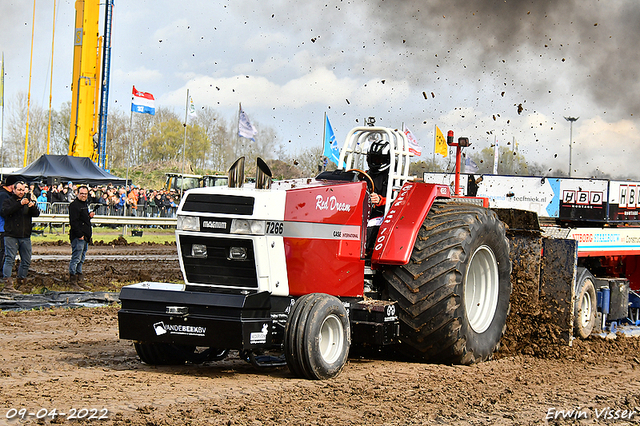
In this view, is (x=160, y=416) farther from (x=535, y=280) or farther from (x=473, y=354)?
(x=535, y=280)

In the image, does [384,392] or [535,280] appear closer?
[384,392]

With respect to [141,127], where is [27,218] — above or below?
below

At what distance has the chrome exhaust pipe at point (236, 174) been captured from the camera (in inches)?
263

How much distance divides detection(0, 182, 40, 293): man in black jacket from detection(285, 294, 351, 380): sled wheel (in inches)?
311

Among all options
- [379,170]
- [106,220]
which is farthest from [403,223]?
[106,220]

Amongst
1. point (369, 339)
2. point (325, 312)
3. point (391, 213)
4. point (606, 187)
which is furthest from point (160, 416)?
point (606, 187)

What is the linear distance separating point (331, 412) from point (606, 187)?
11476 mm

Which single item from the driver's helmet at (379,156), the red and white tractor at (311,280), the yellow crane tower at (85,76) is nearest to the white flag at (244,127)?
the yellow crane tower at (85,76)

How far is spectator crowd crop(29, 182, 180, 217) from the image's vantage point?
2608 cm

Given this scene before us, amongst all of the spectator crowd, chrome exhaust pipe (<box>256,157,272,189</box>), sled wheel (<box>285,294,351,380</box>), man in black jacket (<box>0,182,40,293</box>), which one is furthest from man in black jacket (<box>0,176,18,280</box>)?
the spectator crowd

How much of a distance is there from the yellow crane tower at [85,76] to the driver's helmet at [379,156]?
2278cm

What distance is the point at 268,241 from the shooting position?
20.4ft

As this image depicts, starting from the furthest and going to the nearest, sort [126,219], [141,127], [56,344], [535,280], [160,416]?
[141,127] < [126,219] < [535,280] < [56,344] < [160,416]

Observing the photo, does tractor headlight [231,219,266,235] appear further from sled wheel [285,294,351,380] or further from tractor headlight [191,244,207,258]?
sled wheel [285,294,351,380]
